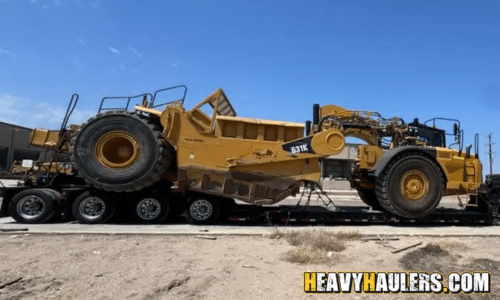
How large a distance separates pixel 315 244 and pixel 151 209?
15.3 feet

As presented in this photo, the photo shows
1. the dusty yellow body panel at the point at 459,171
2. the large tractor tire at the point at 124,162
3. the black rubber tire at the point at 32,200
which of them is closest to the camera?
the large tractor tire at the point at 124,162

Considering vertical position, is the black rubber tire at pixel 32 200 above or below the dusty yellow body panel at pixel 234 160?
below

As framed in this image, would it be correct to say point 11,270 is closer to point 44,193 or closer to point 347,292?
point 44,193

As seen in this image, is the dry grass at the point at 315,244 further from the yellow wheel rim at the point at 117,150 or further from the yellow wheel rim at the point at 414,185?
the yellow wheel rim at the point at 117,150

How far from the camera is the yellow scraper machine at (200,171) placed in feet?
28.3

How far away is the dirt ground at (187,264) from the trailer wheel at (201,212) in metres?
1.58

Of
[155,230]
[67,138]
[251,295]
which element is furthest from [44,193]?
[251,295]

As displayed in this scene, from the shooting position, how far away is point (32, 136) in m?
9.45

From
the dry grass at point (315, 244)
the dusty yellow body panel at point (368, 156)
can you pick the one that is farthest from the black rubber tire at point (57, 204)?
the dusty yellow body panel at point (368, 156)

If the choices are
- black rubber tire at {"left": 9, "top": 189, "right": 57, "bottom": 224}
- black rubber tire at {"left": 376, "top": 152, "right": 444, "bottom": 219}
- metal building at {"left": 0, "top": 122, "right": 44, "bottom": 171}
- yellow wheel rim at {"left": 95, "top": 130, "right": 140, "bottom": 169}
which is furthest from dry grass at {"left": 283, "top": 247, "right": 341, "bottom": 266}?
metal building at {"left": 0, "top": 122, "right": 44, "bottom": 171}

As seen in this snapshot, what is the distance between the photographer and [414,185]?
908 cm

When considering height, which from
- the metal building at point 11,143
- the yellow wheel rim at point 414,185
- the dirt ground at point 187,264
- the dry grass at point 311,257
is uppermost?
the metal building at point 11,143

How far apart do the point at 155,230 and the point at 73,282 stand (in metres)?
3.41

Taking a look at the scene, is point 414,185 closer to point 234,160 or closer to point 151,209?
point 234,160
